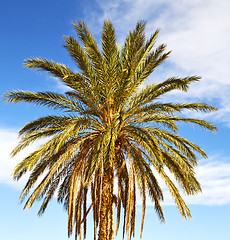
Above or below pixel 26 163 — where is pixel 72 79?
above

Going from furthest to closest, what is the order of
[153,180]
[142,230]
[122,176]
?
1. [122,176]
2. [153,180]
3. [142,230]

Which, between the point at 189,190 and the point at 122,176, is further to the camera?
the point at 122,176

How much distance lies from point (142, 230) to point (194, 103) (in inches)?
208

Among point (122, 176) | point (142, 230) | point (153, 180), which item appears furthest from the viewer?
point (122, 176)

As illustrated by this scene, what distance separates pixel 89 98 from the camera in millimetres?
13164

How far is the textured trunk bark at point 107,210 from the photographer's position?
12664mm

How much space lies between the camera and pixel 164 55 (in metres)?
13.0

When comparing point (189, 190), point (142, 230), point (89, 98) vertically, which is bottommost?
point (142, 230)

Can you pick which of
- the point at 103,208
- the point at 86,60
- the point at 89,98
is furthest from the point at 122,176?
the point at 86,60

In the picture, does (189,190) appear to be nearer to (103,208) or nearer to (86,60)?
(103,208)

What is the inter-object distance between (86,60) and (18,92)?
9.57ft

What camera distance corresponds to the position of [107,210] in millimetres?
12883

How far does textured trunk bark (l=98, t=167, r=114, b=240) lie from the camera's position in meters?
12.7

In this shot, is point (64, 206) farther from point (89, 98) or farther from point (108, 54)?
point (108, 54)
